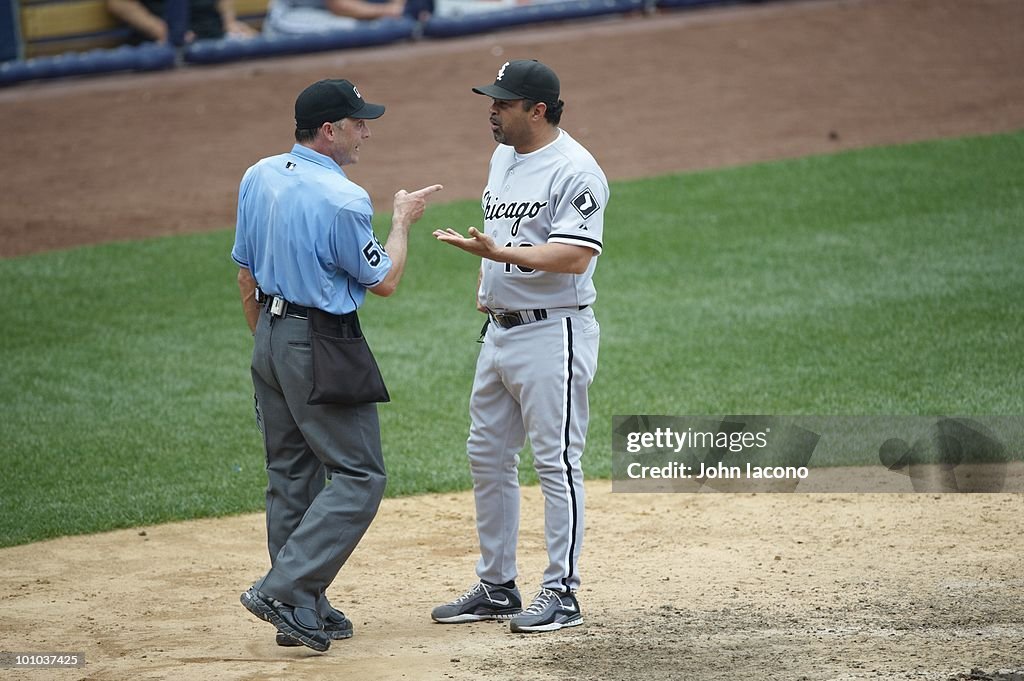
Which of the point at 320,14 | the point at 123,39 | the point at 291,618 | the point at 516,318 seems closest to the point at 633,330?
the point at 516,318

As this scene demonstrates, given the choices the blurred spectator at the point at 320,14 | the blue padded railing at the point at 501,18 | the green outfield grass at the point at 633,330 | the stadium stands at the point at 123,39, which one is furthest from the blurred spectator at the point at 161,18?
the green outfield grass at the point at 633,330

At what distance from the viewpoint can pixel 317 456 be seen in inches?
182

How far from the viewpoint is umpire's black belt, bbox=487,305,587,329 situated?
4.66 meters

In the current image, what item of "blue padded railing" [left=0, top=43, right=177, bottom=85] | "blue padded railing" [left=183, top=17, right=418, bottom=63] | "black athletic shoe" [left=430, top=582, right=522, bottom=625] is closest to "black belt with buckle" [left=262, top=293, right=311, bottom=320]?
"black athletic shoe" [left=430, top=582, right=522, bottom=625]

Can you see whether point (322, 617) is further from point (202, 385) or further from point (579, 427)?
point (202, 385)

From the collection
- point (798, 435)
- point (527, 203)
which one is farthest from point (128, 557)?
point (798, 435)

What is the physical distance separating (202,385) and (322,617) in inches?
147

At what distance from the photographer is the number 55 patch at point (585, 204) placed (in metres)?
4.57

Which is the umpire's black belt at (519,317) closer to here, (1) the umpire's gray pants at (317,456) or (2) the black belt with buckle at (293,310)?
(1) the umpire's gray pants at (317,456)

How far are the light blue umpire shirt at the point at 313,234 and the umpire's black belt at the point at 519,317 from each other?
47cm

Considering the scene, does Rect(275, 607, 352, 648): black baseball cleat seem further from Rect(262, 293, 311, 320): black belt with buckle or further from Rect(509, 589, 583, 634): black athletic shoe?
Rect(262, 293, 311, 320): black belt with buckle

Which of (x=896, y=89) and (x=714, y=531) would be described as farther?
(x=896, y=89)

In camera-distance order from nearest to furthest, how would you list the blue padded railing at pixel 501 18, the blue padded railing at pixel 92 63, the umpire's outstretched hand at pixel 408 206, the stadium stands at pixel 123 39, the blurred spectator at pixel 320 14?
the umpire's outstretched hand at pixel 408 206, the blue padded railing at pixel 92 63, the stadium stands at pixel 123 39, the blurred spectator at pixel 320 14, the blue padded railing at pixel 501 18

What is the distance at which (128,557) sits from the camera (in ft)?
18.7
